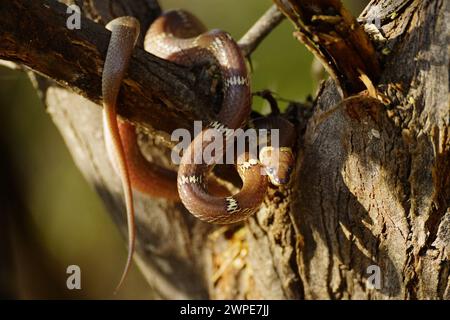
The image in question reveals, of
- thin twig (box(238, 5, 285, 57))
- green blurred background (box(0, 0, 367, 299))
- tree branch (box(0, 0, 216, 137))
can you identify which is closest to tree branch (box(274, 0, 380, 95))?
tree branch (box(0, 0, 216, 137))

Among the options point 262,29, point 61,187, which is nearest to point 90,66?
point 262,29

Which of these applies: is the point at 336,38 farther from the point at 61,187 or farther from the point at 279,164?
the point at 61,187

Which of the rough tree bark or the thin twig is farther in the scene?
the thin twig

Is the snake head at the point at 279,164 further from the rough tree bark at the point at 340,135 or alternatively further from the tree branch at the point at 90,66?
the tree branch at the point at 90,66

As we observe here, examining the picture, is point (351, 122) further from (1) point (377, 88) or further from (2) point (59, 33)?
(2) point (59, 33)

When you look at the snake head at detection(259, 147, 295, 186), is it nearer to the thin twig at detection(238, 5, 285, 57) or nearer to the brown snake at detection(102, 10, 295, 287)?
the brown snake at detection(102, 10, 295, 287)

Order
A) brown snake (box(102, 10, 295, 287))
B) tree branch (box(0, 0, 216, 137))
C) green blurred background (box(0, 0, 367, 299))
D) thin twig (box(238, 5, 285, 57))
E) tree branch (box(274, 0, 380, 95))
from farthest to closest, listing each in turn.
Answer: green blurred background (box(0, 0, 367, 299)) → thin twig (box(238, 5, 285, 57)) → brown snake (box(102, 10, 295, 287)) → tree branch (box(0, 0, 216, 137)) → tree branch (box(274, 0, 380, 95))
